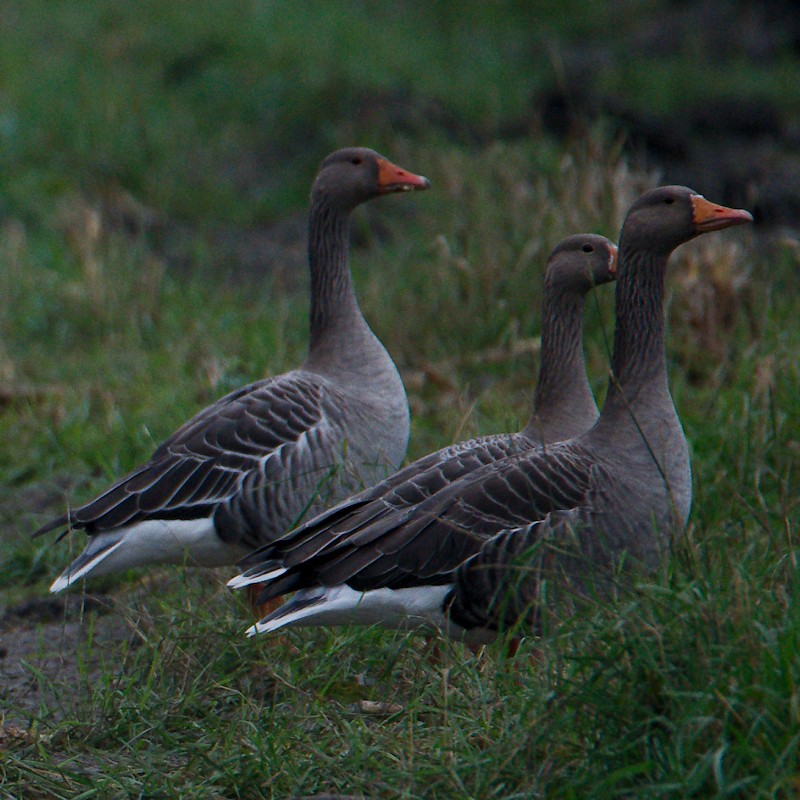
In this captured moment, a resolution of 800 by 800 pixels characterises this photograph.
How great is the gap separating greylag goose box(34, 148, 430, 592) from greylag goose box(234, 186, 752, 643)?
64 centimetres

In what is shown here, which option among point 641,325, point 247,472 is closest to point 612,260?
point 641,325

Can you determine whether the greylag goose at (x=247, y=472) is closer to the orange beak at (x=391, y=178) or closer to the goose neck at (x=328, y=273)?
the goose neck at (x=328, y=273)

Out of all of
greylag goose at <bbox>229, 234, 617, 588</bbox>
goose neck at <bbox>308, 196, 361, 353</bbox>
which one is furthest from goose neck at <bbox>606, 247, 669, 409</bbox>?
goose neck at <bbox>308, 196, 361, 353</bbox>

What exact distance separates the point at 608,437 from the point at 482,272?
3079 mm

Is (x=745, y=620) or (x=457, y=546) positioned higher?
(x=745, y=620)

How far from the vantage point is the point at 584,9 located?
15641 millimetres

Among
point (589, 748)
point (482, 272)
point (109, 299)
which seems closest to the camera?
point (589, 748)

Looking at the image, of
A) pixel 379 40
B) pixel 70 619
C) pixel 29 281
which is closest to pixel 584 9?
pixel 379 40

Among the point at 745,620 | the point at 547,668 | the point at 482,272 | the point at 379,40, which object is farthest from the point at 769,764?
the point at 379,40

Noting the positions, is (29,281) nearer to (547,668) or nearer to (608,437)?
(608,437)

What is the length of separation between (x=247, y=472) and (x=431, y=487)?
1.05m

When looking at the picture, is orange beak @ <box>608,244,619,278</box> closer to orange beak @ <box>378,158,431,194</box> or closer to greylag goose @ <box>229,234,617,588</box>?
greylag goose @ <box>229,234,617,588</box>

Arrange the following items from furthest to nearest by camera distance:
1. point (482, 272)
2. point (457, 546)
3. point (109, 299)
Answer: point (109, 299) → point (482, 272) → point (457, 546)

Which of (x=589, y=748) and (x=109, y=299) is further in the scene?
(x=109, y=299)
